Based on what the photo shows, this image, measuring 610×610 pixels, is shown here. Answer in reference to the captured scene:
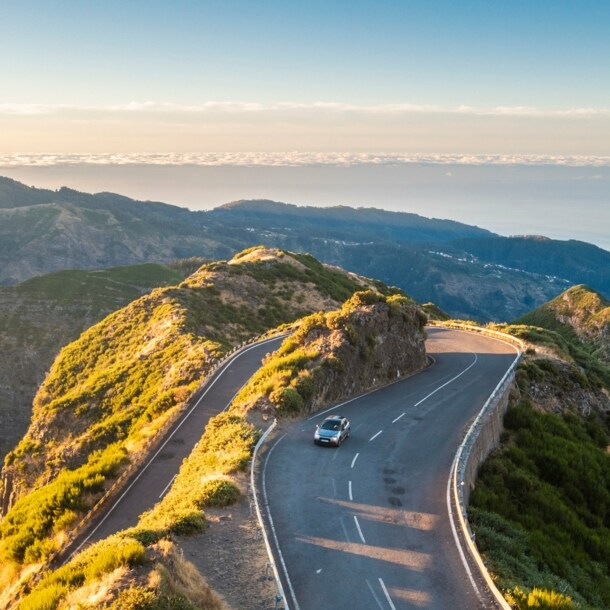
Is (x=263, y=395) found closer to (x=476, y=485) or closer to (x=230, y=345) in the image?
(x=476, y=485)

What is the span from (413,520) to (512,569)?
134 inches

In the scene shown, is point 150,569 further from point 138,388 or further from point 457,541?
point 138,388

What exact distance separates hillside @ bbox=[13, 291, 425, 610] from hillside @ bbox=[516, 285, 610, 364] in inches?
4179

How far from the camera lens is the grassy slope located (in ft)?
57.6

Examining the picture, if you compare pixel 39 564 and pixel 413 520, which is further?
pixel 39 564

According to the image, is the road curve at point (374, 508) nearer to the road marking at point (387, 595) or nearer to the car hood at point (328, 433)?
the road marking at point (387, 595)

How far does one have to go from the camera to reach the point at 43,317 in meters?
113

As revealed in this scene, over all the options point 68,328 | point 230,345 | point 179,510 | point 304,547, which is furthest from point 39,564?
point 68,328

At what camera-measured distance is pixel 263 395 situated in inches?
1207

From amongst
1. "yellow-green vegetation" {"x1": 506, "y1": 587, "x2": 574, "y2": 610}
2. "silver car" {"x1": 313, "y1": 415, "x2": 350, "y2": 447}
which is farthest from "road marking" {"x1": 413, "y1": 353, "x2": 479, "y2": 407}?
"yellow-green vegetation" {"x1": 506, "y1": 587, "x2": 574, "y2": 610}

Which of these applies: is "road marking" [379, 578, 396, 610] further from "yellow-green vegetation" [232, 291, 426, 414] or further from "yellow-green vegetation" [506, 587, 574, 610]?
Answer: "yellow-green vegetation" [232, 291, 426, 414]

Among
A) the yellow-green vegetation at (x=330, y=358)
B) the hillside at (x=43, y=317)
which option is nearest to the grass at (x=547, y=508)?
the yellow-green vegetation at (x=330, y=358)

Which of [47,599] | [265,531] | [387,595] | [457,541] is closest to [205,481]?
[265,531]

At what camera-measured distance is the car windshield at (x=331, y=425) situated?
2589 cm
